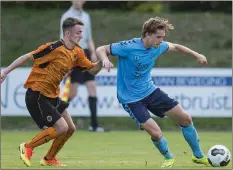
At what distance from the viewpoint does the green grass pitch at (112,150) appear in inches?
393

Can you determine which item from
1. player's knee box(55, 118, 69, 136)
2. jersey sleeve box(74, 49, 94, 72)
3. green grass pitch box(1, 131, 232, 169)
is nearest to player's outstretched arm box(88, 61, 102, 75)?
jersey sleeve box(74, 49, 94, 72)

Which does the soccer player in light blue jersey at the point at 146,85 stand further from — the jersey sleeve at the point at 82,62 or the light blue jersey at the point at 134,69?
the jersey sleeve at the point at 82,62

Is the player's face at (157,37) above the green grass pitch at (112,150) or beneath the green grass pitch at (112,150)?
above

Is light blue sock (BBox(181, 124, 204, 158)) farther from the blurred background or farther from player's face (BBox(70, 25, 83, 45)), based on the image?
the blurred background

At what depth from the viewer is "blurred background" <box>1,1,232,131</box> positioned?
2102 cm

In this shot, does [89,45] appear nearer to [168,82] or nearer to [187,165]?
[168,82]

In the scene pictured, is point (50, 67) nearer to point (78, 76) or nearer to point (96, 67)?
point (96, 67)

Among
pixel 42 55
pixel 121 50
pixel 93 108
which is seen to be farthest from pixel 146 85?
pixel 93 108

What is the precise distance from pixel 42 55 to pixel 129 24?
12.7 metres

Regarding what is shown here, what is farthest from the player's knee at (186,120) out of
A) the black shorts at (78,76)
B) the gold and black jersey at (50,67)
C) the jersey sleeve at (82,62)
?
the black shorts at (78,76)

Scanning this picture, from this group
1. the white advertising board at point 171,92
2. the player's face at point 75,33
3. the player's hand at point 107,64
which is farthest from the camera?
the white advertising board at point 171,92

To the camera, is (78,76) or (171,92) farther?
(171,92)

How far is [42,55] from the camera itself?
32.8 feet

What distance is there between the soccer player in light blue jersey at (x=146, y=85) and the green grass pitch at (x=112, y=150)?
389mm
